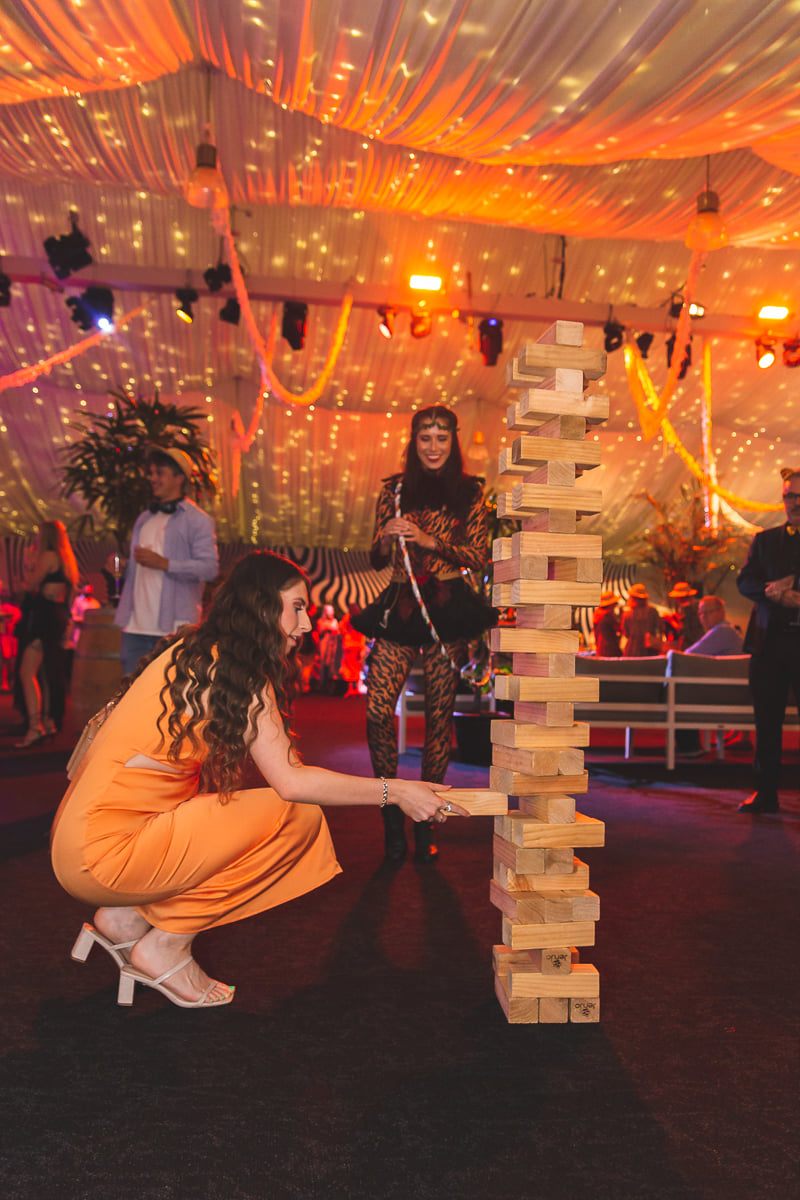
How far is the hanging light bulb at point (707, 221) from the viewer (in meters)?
6.07

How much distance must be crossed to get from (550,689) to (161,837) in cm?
76

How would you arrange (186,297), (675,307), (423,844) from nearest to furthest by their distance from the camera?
1. (423,844)
2. (186,297)
3. (675,307)

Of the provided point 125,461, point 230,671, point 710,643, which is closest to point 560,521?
point 230,671

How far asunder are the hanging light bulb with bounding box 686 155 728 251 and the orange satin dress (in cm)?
563

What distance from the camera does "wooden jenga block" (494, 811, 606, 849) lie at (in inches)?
65.3

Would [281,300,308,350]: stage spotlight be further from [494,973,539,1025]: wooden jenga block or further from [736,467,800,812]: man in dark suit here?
[494,973,539,1025]: wooden jenga block

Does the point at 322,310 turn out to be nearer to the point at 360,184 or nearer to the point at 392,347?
the point at 392,347

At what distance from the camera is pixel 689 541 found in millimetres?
13578

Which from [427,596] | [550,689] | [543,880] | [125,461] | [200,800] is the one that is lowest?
[543,880]

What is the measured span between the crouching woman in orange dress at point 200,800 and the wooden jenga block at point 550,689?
24 centimetres

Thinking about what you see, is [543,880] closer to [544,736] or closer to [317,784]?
[544,736]

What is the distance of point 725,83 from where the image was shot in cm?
375

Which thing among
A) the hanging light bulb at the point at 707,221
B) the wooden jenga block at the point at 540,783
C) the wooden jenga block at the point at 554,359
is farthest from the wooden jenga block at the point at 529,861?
the hanging light bulb at the point at 707,221

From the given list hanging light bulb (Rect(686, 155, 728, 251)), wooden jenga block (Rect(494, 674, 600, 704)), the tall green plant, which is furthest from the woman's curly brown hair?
hanging light bulb (Rect(686, 155, 728, 251))
